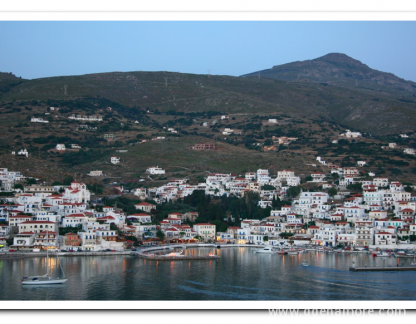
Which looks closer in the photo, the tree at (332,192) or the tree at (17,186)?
the tree at (17,186)

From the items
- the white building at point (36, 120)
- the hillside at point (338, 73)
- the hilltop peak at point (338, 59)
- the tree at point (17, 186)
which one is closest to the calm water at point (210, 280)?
the tree at point (17, 186)

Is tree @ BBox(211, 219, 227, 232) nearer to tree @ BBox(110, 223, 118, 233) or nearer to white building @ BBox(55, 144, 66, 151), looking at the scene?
tree @ BBox(110, 223, 118, 233)

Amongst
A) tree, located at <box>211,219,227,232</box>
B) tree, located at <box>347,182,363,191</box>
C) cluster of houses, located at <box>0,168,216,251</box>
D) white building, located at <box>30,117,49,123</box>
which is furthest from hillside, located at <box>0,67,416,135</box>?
tree, located at <box>211,219,227,232</box>

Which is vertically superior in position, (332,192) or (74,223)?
(332,192)

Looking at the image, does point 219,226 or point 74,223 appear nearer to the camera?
point 74,223

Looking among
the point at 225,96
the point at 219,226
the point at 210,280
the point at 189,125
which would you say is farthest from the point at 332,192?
the point at 225,96

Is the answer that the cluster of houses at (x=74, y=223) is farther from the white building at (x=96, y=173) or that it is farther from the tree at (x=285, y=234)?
the white building at (x=96, y=173)

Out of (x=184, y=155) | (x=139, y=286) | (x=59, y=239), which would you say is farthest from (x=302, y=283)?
(x=184, y=155)

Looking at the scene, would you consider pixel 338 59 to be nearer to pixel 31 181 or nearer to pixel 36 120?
pixel 36 120

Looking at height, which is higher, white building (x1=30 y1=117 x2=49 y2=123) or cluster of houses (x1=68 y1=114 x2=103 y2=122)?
cluster of houses (x1=68 y1=114 x2=103 y2=122)
